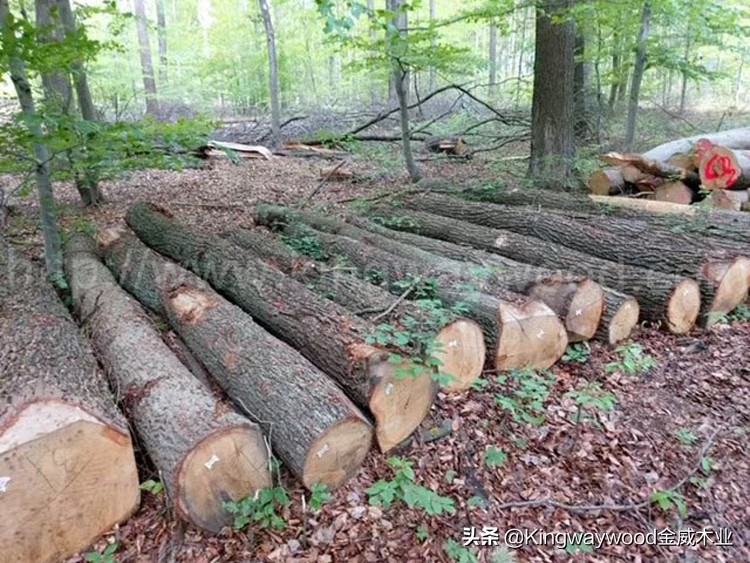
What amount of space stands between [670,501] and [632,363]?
1.15 meters

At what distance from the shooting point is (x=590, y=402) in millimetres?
2998

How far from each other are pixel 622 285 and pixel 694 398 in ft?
3.50

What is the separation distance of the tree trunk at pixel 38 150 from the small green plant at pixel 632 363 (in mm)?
4395

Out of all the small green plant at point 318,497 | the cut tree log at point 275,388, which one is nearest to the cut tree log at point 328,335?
the cut tree log at point 275,388

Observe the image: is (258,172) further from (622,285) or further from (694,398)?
(694,398)

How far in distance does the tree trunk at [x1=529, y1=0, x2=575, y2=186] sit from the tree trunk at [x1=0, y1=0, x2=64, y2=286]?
6.21 meters

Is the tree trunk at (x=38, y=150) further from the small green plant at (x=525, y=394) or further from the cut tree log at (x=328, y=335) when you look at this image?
the small green plant at (x=525, y=394)

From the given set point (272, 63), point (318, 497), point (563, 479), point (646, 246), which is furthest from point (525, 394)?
point (272, 63)

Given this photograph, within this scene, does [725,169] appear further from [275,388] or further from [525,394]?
[275,388]

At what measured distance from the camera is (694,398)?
3176 mm

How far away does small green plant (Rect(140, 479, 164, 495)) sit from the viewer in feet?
7.83

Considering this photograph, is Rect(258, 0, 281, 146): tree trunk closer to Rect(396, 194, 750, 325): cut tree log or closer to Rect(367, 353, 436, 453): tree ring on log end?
Rect(396, 194, 750, 325): cut tree log

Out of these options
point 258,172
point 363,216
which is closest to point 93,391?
point 363,216

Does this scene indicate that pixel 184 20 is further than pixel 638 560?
Yes
